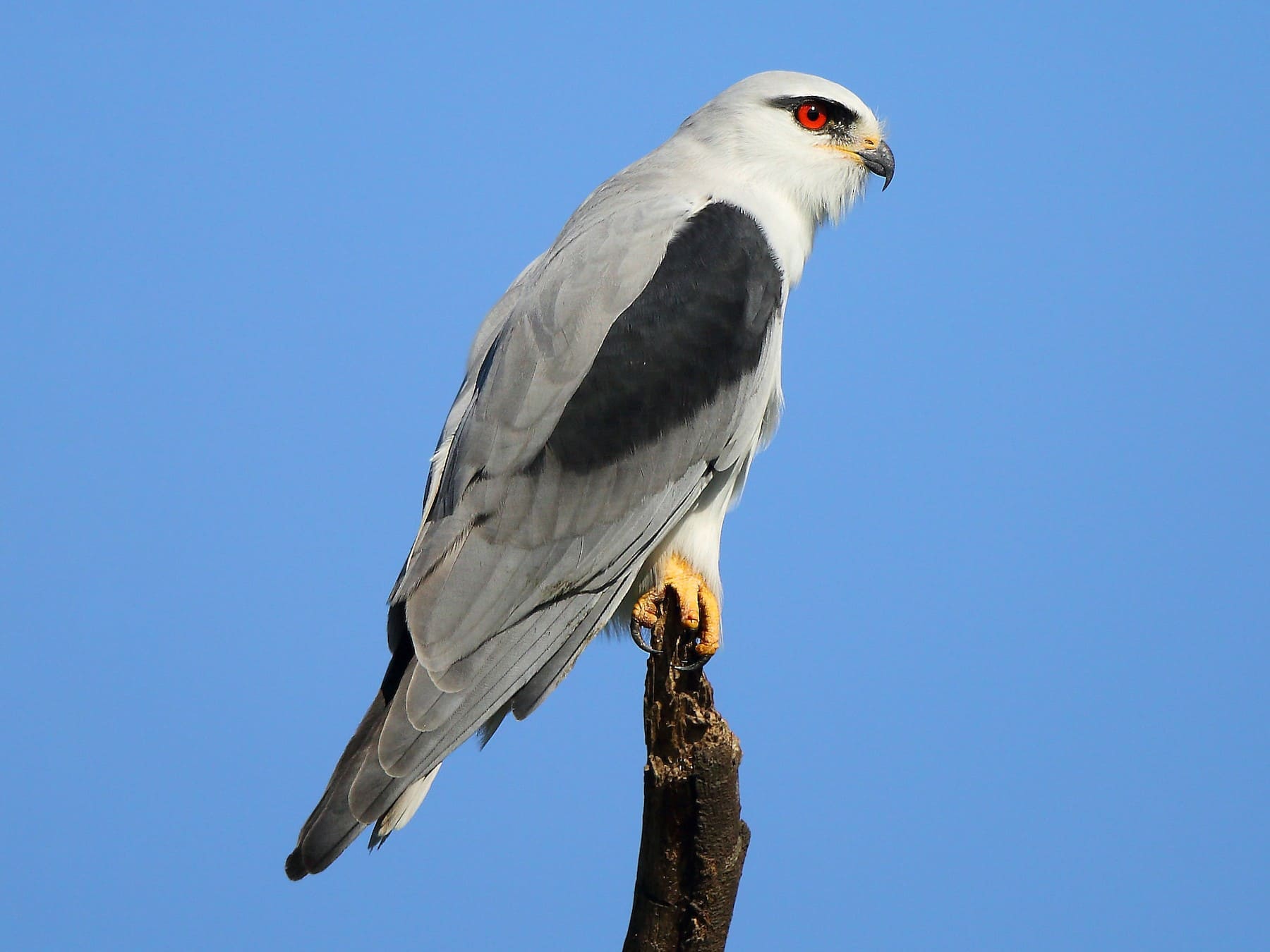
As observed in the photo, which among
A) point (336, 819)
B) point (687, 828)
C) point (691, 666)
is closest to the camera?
point (336, 819)

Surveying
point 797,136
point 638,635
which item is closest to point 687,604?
point 638,635

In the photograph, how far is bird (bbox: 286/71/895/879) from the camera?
9.48 ft

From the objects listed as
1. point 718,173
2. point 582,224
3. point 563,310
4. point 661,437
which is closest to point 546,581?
point 661,437

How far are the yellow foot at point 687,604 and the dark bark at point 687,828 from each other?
348 mm

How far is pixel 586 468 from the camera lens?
3076 millimetres

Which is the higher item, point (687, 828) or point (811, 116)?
point (811, 116)

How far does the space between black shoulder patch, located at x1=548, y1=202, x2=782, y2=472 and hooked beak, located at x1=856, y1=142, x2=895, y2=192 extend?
32.8 inches

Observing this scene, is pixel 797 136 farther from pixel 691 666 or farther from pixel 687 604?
pixel 691 666

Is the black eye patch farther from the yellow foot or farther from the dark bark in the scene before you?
the dark bark

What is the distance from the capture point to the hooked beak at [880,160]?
3.73m

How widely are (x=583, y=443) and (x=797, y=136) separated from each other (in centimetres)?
122

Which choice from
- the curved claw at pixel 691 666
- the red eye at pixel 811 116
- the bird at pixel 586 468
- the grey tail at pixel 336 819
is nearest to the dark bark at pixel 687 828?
the curved claw at pixel 691 666

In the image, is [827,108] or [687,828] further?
[827,108]

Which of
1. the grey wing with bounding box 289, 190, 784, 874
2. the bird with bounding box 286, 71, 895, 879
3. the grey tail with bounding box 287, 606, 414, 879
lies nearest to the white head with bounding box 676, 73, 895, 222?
the bird with bounding box 286, 71, 895, 879
